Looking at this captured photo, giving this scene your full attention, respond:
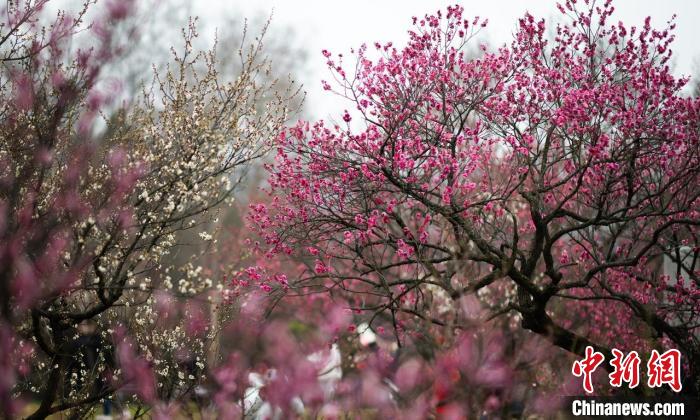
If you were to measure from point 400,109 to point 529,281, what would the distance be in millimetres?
2383

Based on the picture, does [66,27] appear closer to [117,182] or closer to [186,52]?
[117,182]

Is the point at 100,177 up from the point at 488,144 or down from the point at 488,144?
down

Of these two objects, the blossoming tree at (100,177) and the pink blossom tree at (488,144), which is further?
the pink blossom tree at (488,144)

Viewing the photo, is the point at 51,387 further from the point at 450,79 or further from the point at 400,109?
the point at 450,79

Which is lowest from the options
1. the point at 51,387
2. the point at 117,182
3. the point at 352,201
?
the point at 51,387

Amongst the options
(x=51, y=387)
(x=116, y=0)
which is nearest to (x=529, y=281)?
(x=51, y=387)

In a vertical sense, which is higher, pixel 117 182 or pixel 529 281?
pixel 529 281

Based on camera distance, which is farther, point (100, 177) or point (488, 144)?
point (488, 144)

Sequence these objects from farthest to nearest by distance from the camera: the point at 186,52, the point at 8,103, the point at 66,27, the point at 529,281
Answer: the point at 529,281, the point at 186,52, the point at 8,103, the point at 66,27

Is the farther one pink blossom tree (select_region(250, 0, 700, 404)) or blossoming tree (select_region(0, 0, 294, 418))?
pink blossom tree (select_region(250, 0, 700, 404))

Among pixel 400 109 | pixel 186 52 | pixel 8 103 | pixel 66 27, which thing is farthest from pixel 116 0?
pixel 400 109

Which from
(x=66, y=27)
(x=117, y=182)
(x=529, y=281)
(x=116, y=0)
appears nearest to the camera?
(x=116, y=0)

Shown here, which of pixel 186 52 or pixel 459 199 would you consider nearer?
pixel 186 52

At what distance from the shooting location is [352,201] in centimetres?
805
